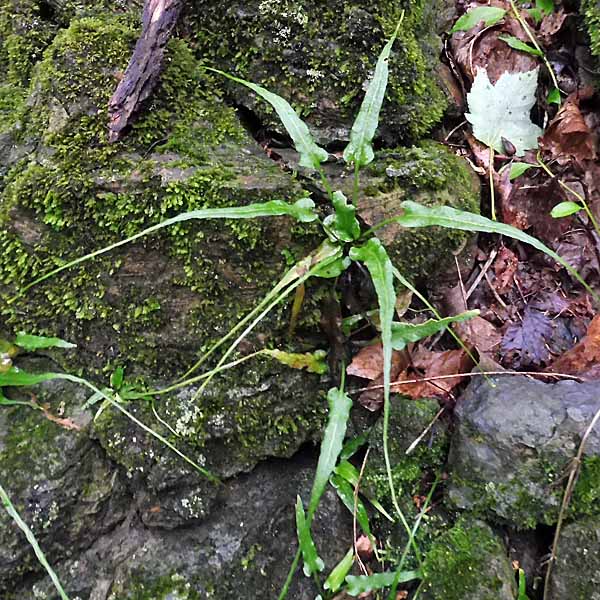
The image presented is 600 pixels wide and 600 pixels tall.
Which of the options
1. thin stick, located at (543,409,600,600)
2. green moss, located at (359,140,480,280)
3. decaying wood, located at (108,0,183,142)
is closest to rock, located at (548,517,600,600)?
thin stick, located at (543,409,600,600)

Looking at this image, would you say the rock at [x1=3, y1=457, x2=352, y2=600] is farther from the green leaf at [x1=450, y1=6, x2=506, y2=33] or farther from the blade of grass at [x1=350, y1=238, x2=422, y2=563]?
the green leaf at [x1=450, y1=6, x2=506, y2=33]

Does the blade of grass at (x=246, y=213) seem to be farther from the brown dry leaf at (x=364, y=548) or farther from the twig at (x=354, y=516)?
the brown dry leaf at (x=364, y=548)

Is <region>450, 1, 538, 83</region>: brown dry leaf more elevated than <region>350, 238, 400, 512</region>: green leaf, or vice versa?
<region>450, 1, 538, 83</region>: brown dry leaf

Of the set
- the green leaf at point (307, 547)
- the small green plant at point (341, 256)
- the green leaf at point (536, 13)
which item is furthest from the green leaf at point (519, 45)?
the green leaf at point (307, 547)

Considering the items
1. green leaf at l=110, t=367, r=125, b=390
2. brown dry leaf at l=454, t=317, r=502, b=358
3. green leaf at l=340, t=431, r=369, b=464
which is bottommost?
green leaf at l=340, t=431, r=369, b=464

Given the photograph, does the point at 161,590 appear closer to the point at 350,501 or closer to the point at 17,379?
the point at 350,501
